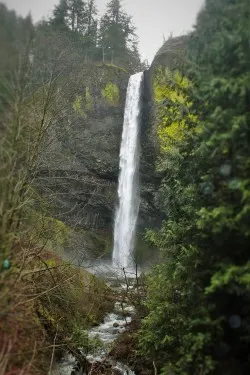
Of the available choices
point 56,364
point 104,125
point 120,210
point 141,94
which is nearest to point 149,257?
point 120,210

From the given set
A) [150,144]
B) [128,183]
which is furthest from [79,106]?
[128,183]

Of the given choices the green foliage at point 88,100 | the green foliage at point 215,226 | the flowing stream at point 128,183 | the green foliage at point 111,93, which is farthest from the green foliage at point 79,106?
the green foliage at point 215,226

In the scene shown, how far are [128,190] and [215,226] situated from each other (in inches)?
840

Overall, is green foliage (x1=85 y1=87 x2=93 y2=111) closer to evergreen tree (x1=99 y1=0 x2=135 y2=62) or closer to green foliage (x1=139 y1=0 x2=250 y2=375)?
evergreen tree (x1=99 y1=0 x2=135 y2=62)

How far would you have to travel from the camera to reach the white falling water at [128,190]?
87.7 feet

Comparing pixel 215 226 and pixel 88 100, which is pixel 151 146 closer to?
pixel 88 100

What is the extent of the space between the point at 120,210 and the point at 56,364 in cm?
1871

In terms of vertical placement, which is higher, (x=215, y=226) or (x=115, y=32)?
(x=115, y=32)

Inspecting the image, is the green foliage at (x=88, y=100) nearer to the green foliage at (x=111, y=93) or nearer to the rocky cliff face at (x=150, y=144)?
the green foliage at (x=111, y=93)

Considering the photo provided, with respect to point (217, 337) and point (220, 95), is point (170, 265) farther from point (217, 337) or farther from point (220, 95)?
point (220, 95)

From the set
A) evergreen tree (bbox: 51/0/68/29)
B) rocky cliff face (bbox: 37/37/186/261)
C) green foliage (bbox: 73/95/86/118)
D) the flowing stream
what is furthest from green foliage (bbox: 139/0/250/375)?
evergreen tree (bbox: 51/0/68/29)

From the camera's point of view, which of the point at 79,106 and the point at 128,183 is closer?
the point at 79,106

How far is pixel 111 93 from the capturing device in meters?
28.0

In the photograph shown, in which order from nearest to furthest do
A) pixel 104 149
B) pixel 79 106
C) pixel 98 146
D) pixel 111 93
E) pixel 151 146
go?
pixel 151 146 < pixel 79 106 < pixel 98 146 < pixel 104 149 < pixel 111 93
